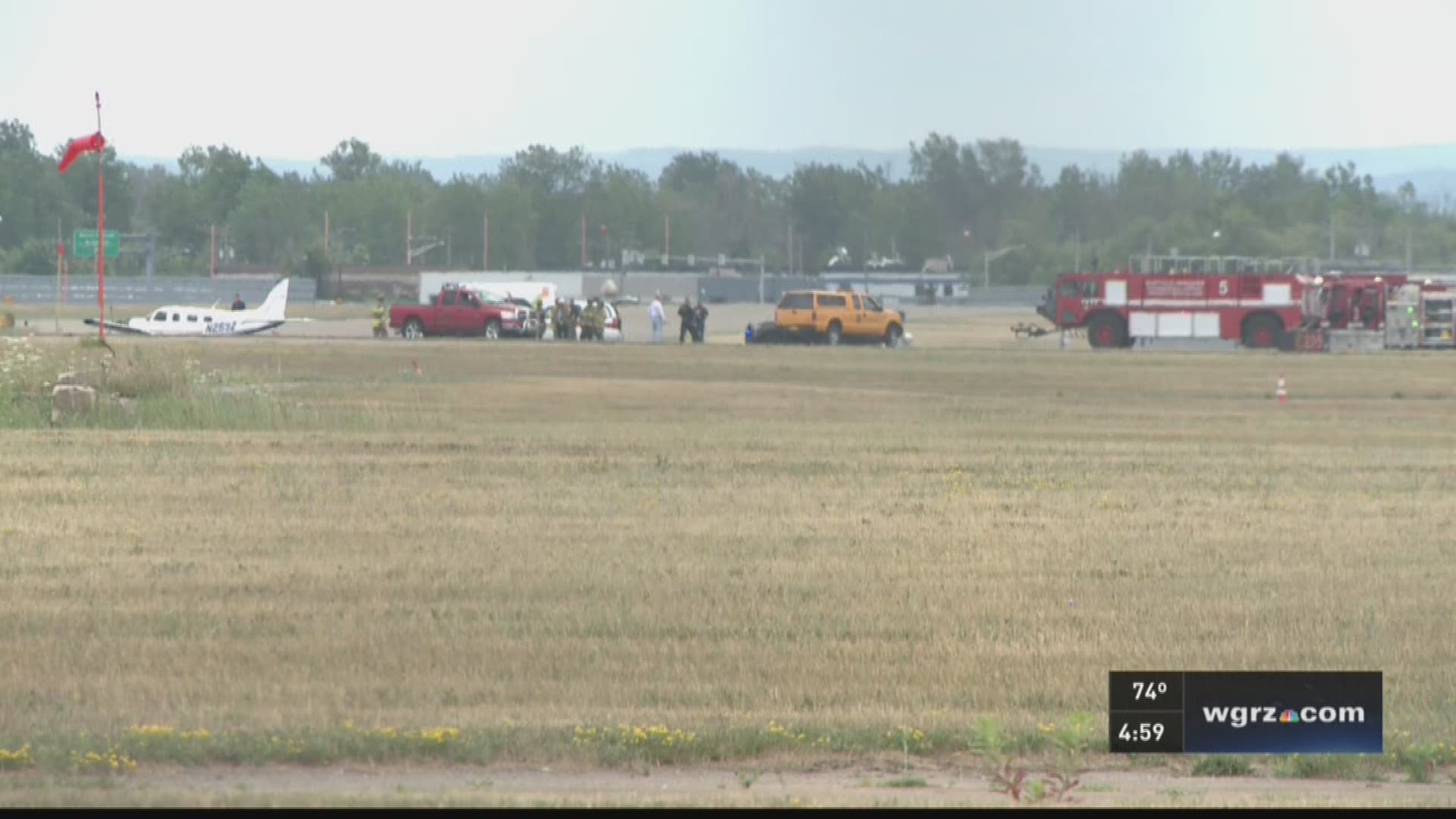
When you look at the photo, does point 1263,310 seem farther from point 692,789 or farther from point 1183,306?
point 692,789

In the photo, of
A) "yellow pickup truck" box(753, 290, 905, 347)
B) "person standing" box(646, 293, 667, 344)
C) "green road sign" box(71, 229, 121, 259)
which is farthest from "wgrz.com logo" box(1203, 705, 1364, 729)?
"green road sign" box(71, 229, 121, 259)

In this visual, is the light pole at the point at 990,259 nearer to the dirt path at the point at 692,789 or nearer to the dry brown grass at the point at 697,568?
the dry brown grass at the point at 697,568

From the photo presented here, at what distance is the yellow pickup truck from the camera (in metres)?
63.7

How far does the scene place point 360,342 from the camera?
5766cm

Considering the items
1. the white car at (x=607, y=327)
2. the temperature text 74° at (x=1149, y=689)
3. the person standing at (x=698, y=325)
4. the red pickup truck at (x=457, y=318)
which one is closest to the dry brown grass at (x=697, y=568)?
the temperature text 74° at (x=1149, y=689)

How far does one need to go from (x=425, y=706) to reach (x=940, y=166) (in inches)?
5517

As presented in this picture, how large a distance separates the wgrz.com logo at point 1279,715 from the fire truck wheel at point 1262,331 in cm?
5484

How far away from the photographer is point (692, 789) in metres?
9.11

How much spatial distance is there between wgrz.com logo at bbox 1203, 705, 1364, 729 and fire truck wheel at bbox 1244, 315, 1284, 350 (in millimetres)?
54840

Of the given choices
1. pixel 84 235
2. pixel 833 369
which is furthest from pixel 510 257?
pixel 833 369

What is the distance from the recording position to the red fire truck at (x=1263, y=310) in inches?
2464

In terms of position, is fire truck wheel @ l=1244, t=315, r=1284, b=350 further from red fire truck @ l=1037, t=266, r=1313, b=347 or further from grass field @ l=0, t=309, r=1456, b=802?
grass field @ l=0, t=309, r=1456, b=802

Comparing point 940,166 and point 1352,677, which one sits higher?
point 940,166
